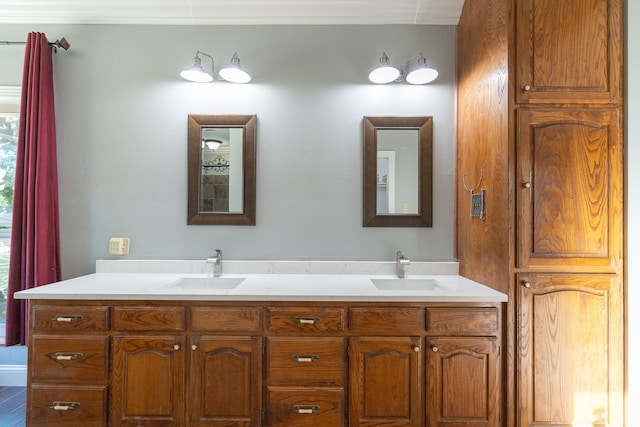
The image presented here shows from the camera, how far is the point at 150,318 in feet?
4.73

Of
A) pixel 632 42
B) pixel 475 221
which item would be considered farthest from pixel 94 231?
pixel 632 42

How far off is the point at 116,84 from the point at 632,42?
3.00 m

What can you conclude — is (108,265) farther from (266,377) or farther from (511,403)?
(511,403)

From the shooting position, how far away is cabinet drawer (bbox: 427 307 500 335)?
1424 mm

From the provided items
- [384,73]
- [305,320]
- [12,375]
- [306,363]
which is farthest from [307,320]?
[12,375]

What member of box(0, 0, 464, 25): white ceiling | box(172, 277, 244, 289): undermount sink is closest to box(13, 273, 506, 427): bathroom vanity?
box(172, 277, 244, 289): undermount sink

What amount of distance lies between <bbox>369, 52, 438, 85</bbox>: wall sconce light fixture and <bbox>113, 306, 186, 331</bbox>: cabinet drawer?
1794 mm

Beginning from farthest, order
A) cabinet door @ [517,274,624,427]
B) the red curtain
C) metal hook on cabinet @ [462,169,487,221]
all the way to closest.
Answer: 1. the red curtain
2. metal hook on cabinet @ [462,169,487,221]
3. cabinet door @ [517,274,624,427]

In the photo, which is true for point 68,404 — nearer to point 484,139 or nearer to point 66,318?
point 66,318

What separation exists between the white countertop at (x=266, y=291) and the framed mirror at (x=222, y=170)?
1.51 feet

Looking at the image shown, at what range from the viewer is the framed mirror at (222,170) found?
1983 mm

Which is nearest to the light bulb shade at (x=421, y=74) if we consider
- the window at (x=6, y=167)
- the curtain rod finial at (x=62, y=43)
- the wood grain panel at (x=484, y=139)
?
the wood grain panel at (x=484, y=139)

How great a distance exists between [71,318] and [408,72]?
2.43m

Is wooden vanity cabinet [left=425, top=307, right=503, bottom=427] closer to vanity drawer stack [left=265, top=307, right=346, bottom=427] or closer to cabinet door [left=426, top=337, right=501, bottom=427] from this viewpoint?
cabinet door [left=426, top=337, right=501, bottom=427]
